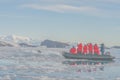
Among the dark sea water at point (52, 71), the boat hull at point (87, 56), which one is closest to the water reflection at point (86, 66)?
the dark sea water at point (52, 71)

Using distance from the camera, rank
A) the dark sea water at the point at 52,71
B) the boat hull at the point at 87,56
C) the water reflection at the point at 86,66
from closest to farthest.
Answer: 1. the dark sea water at the point at 52,71
2. the water reflection at the point at 86,66
3. the boat hull at the point at 87,56

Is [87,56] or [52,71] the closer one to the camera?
[52,71]

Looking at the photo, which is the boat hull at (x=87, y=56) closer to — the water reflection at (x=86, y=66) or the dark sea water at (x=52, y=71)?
the water reflection at (x=86, y=66)

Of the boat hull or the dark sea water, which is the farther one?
the boat hull

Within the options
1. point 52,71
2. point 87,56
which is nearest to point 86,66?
point 52,71

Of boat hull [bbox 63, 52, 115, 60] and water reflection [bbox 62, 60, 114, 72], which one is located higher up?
boat hull [bbox 63, 52, 115, 60]

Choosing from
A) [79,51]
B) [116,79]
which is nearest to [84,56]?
[79,51]

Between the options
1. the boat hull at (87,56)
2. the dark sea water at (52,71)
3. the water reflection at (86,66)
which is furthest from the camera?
the boat hull at (87,56)

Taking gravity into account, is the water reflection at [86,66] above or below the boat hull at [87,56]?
below

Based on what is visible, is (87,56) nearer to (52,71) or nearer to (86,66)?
(86,66)

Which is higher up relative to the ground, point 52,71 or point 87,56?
point 87,56

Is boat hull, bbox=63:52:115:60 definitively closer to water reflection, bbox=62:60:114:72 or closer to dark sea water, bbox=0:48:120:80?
Result: water reflection, bbox=62:60:114:72

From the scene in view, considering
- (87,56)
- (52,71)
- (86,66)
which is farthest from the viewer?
(87,56)

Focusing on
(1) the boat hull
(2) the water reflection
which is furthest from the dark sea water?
(1) the boat hull
